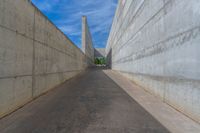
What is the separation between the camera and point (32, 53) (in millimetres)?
3943

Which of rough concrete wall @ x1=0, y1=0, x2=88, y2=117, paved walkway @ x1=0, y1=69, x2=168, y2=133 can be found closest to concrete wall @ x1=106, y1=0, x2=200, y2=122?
paved walkway @ x1=0, y1=69, x2=168, y2=133

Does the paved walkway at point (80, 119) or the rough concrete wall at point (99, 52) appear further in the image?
the rough concrete wall at point (99, 52)

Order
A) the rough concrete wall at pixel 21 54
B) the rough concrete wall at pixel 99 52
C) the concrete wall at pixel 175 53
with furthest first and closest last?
1. the rough concrete wall at pixel 99 52
2. the rough concrete wall at pixel 21 54
3. the concrete wall at pixel 175 53

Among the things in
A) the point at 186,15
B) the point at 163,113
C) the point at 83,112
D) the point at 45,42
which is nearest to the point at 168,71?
the point at 163,113

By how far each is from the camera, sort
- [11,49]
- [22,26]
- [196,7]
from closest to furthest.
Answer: [196,7] < [11,49] < [22,26]

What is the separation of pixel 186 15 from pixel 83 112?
9.60 ft

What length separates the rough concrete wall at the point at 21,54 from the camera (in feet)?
8.97

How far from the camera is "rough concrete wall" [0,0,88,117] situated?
2734mm

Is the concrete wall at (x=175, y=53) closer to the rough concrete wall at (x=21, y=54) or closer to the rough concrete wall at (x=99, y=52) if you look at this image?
the rough concrete wall at (x=21, y=54)

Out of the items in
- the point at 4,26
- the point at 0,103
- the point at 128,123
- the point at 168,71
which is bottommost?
the point at 128,123

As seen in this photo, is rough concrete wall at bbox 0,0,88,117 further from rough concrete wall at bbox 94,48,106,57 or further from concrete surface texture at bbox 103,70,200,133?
rough concrete wall at bbox 94,48,106,57

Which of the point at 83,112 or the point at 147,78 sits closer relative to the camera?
the point at 83,112

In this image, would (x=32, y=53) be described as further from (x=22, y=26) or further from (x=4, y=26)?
(x=4, y=26)

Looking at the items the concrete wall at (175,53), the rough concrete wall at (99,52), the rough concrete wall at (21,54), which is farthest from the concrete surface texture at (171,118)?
the rough concrete wall at (99,52)
